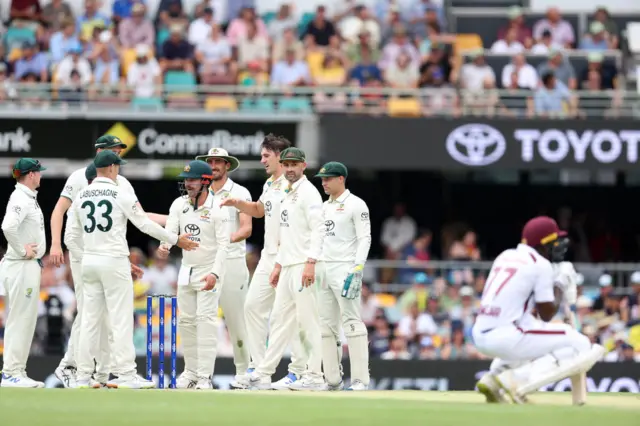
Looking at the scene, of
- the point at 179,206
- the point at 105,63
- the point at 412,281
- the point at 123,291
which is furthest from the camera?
the point at 105,63

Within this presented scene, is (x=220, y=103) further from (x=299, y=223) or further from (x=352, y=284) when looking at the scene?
(x=352, y=284)

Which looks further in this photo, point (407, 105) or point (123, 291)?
point (407, 105)

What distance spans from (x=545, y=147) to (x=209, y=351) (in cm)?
949

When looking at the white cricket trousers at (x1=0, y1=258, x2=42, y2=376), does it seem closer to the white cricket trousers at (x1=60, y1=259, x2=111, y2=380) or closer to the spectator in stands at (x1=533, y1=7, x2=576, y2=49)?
the white cricket trousers at (x1=60, y1=259, x2=111, y2=380)

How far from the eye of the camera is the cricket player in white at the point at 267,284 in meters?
12.4

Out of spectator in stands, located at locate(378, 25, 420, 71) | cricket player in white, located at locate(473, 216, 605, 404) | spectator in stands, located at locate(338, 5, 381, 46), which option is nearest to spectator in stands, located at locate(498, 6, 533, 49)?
spectator in stands, located at locate(378, 25, 420, 71)

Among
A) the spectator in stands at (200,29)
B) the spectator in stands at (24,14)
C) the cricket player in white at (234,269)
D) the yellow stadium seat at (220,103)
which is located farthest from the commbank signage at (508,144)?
the cricket player in white at (234,269)

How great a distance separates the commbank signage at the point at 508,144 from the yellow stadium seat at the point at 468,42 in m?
3.02

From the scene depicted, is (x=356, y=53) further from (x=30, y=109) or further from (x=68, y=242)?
(x=68, y=242)

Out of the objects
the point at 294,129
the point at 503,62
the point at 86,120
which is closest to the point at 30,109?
the point at 86,120

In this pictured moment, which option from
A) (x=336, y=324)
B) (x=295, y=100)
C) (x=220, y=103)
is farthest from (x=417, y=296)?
(x=336, y=324)

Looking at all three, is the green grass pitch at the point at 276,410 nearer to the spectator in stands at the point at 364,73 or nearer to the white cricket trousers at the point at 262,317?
the white cricket trousers at the point at 262,317

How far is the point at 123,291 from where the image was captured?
11.7 metres

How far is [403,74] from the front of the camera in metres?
21.5
